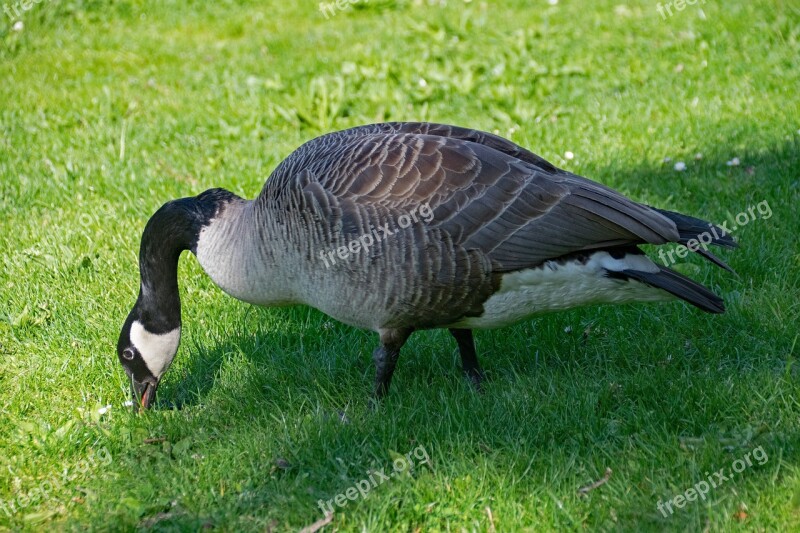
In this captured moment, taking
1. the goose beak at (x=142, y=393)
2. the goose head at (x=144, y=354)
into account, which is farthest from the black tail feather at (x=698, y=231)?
the goose beak at (x=142, y=393)

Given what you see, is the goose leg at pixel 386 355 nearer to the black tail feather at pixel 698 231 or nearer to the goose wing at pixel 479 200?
the goose wing at pixel 479 200

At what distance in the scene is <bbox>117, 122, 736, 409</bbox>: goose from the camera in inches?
141

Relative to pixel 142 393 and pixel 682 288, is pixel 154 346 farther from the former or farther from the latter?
pixel 682 288

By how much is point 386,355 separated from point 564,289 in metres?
0.85

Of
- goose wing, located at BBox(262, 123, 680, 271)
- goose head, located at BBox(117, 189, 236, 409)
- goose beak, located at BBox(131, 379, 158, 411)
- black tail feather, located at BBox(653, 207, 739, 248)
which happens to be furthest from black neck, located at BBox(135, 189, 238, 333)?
black tail feather, located at BBox(653, 207, 739, 248)

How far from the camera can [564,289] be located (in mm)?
3727

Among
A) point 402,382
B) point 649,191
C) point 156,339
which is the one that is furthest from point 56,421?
point 649,191

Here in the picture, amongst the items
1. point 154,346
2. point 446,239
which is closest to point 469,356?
point 446,239

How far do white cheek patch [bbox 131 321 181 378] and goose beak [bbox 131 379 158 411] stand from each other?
67 millimetres

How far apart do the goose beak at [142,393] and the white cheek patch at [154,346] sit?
67mm

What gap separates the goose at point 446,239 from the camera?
11.8ft

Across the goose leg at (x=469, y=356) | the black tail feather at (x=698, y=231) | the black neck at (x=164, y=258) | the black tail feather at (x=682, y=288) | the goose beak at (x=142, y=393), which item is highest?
the black neck at (x=164, y=258)

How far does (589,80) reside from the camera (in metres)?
7.55

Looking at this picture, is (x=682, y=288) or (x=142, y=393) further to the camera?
(x=142, y=393)
